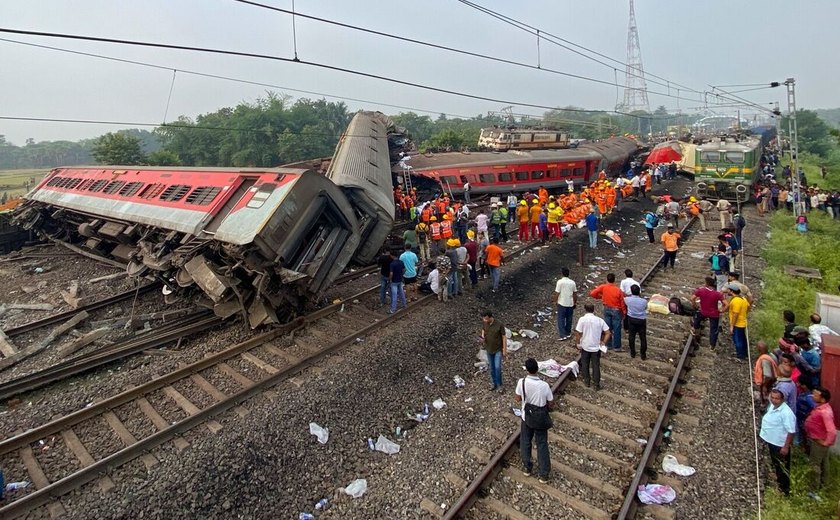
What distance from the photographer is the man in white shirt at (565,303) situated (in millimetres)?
8000

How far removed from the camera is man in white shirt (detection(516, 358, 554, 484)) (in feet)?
15.8

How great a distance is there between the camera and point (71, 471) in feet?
17.4

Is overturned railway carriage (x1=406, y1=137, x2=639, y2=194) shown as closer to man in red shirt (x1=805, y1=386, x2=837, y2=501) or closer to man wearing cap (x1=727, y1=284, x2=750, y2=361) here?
man wearing cap (x1=727, y1=284, x2=750, y2=361)

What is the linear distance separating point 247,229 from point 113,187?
8459 millimetres

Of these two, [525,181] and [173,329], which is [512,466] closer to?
[173,329]

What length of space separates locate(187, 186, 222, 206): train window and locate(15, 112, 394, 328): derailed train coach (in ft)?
0.10

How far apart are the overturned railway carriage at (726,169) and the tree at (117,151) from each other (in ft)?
127

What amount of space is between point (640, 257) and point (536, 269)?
3.34m

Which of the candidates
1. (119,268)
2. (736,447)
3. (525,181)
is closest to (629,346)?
(736,447)

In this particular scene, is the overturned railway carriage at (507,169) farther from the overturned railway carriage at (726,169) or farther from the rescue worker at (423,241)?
the rescue worker at (423,241)

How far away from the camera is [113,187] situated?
42.6 ft

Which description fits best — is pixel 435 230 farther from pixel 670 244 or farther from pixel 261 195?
pixel 670 244

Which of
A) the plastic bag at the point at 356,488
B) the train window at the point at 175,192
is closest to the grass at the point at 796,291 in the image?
the plastic bag at the point at 356,488

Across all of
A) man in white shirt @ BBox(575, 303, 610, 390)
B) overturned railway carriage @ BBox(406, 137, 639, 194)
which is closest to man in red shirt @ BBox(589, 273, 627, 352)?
man in white shirt @ BBox(575, 303, 610, 390)
